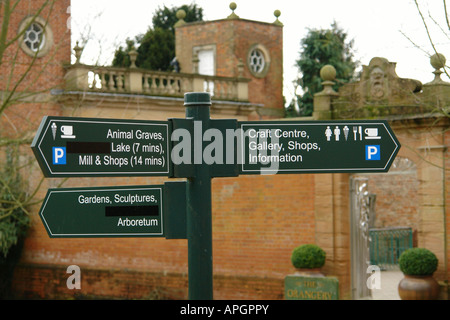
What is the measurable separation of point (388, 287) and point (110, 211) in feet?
45.5

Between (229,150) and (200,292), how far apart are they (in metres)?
0.76

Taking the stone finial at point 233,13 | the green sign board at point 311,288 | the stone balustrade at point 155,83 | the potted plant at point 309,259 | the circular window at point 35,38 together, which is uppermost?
the stone finial at point 233,13

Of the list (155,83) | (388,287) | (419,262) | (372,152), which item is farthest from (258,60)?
(372,152)

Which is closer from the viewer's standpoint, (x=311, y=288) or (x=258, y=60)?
(x=311, y=288)

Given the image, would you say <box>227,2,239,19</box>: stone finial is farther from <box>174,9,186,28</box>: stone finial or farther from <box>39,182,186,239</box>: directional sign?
<box>39,182,186,239</box>: directional sign

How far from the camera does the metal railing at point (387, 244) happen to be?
21.5 metres

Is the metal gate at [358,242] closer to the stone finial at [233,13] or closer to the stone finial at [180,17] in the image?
the stone finial at [233,13]

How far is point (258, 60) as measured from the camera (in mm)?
30547

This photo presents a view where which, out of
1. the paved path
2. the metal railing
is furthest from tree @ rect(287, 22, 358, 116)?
the paved path

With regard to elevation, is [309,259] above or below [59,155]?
below

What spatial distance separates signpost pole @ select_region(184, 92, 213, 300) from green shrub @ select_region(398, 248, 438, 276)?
9.60 m

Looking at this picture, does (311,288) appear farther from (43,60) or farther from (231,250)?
(43,60)

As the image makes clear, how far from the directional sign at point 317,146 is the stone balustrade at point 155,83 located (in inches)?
594

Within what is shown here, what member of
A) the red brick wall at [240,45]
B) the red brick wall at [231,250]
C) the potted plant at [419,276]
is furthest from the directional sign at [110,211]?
the red brick wall at [240,45]
